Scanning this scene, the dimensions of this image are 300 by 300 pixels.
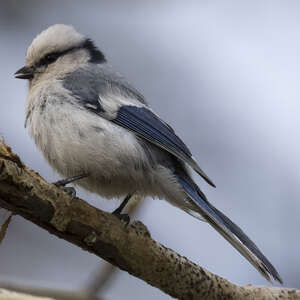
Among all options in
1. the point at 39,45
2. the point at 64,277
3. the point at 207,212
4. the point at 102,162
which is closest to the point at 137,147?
the point at 102,162

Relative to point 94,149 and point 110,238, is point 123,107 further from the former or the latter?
point 110,238

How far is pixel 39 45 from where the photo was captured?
3.53 metres

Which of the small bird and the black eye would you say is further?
the black eye

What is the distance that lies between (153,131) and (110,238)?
2.62ft

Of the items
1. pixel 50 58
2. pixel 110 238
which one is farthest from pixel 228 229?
pixel 50 58

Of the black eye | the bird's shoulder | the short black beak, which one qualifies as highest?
the bird's shoulder

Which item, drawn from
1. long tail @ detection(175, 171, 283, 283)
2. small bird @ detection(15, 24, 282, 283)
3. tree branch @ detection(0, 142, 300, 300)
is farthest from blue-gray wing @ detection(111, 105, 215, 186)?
tree branch @ detection(0, 142, 300, 300)

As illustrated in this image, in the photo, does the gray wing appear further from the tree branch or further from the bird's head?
the tree branch

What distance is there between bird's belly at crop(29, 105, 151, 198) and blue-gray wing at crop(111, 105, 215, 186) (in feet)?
0.19

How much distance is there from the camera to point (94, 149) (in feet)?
9.39

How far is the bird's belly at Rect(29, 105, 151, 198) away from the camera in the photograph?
287 centimetres

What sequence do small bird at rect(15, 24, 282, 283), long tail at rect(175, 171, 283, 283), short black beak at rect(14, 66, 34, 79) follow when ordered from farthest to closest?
short black beak at rect(14, 66, 34, 79)
small bird at rect(15, 24, 282, 283)
long tail at rect(175, 171, 283, 283)

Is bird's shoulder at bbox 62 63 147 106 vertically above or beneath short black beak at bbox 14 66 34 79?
above

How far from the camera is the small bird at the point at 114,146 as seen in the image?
2871 millimetres
